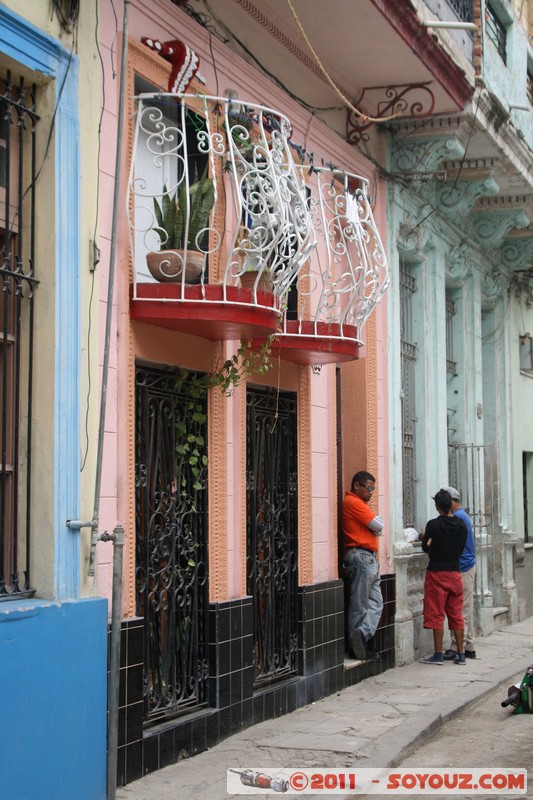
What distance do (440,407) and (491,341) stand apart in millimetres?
3295

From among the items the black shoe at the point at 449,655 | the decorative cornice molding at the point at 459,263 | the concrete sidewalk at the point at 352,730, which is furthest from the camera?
the decorative cornice molding at the point at 459,263

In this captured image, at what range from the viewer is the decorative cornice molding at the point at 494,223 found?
1481cm

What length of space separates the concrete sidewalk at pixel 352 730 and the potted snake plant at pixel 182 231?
2.90 meters

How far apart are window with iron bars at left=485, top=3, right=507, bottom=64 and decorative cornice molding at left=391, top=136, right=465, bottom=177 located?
2402mm

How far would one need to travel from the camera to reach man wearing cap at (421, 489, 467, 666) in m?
11.4

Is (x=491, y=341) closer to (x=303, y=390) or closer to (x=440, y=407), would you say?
(x=440, y=407)

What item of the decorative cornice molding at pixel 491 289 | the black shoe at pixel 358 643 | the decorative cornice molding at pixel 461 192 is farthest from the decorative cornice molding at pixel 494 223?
the black shoe at pixel 358 643

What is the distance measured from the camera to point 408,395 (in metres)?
12.7

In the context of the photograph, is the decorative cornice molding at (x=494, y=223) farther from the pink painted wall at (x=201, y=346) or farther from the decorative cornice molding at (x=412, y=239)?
the pink painted wall at (x=201, y=346)

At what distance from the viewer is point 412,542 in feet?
40.0

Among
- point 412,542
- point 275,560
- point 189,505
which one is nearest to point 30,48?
point 189,505

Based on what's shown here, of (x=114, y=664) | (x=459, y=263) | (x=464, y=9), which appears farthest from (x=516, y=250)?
(x=114, y=664)

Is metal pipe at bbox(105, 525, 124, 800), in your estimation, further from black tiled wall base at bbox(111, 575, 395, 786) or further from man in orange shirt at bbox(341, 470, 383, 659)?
man in orange shirt at bbox(341, 470, 383, 659)

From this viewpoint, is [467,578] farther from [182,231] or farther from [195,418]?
[182,231]
